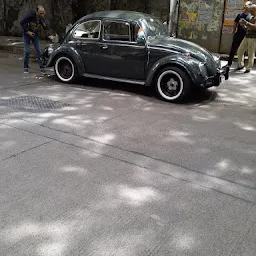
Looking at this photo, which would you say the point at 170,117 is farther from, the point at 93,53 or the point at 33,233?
the point at 33,233

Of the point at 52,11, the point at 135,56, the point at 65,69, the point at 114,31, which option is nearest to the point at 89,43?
the point at 114,31

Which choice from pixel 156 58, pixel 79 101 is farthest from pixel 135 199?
pixel 156 58

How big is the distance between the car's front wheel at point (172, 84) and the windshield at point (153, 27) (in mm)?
1024

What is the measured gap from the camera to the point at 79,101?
6582 mm

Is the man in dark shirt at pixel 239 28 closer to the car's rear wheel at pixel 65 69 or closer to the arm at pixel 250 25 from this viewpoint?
the arm at pixel 250 25

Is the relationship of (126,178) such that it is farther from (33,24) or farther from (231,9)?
(231,9)

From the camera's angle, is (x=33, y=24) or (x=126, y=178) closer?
(x=126, y=178)

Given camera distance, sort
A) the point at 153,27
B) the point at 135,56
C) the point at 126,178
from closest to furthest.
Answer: the point at 126,178 → the point at 135,56 → the point at 153,27

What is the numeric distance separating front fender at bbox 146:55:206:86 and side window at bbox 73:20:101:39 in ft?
5.66

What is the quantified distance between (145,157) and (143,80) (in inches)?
129

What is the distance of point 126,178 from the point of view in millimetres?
3600

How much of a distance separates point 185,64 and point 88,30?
8.58 feet

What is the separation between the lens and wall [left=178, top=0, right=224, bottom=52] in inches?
480

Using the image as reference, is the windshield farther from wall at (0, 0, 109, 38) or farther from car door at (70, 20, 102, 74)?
wall at (0, 0, 109, 38)
